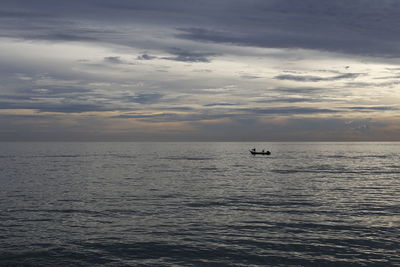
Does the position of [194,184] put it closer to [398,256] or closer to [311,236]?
[311,236]

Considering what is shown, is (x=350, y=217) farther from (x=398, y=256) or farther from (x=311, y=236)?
(x=398, y=256)

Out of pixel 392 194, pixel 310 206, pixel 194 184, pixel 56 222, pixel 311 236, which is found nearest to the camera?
pixel 311 236

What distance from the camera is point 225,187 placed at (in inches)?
2196

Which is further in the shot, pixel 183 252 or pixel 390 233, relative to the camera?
pixel 390 233

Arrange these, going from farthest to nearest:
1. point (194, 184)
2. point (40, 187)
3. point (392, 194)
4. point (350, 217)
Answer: point (194, 184) → point (40, 187) → point (392, 194) → point (350, 217)

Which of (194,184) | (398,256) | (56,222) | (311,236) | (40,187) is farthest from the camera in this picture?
(194,184)

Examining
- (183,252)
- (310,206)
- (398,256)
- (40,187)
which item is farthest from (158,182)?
(398,256)

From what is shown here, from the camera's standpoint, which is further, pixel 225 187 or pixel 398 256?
pixel 225 187

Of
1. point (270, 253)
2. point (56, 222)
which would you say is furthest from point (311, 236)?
point (56, 222)

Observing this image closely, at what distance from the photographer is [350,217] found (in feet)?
112

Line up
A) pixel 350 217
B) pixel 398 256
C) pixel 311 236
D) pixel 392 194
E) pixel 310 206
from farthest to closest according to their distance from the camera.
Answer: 1. pixel 392 194
2. pixel 310 206
3. pixel 350 217
4. pixel 311 236
5. pixel 398 256

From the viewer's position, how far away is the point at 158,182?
2405 inches

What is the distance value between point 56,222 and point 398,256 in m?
26.4

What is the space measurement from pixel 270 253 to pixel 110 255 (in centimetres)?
1020
